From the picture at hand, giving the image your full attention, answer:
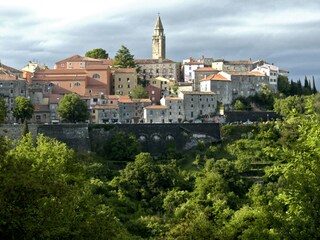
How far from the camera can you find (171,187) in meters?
52.6

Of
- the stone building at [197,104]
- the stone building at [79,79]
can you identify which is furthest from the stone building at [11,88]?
the stone building at [197,104]

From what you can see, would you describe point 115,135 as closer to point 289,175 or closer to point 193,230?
point 193,230

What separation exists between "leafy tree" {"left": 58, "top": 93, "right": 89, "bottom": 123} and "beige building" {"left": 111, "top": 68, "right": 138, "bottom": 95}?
1312cm

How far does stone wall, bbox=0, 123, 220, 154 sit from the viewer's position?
6188 centimetres

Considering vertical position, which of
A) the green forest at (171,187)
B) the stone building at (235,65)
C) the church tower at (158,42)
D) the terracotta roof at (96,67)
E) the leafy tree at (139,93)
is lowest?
the green forest at (171,187)

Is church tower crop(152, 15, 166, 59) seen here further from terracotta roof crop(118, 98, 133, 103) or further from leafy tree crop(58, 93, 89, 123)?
leafy tree crop(58, 93, 89, 123)

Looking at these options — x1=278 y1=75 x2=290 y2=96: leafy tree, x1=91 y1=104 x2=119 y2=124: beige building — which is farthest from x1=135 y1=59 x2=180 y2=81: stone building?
x1=91 y1=104 x2=119 y2=124: beige building

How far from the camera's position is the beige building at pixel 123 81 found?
265 feet

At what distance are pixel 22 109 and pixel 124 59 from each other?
23.5 m

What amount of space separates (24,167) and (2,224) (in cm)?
169

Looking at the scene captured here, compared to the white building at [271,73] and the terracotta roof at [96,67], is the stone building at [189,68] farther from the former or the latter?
the terracotta roof at [96,67]

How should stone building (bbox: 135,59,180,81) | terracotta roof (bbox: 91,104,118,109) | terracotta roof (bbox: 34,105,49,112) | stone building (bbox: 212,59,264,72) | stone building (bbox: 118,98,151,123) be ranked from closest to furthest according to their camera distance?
terracotta roof (bbox: 34,105,49,112) < terracotta roof (bbox: 91,104,118,109) < stone building (bbox: 118,98,151,123) < stone building (bbox: 135,59,180,81) < stone building (bbox: 212,59,264,72)

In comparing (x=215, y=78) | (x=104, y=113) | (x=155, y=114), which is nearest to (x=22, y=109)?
(x=104, y=113)

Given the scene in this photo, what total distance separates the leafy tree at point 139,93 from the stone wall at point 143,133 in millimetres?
12946
